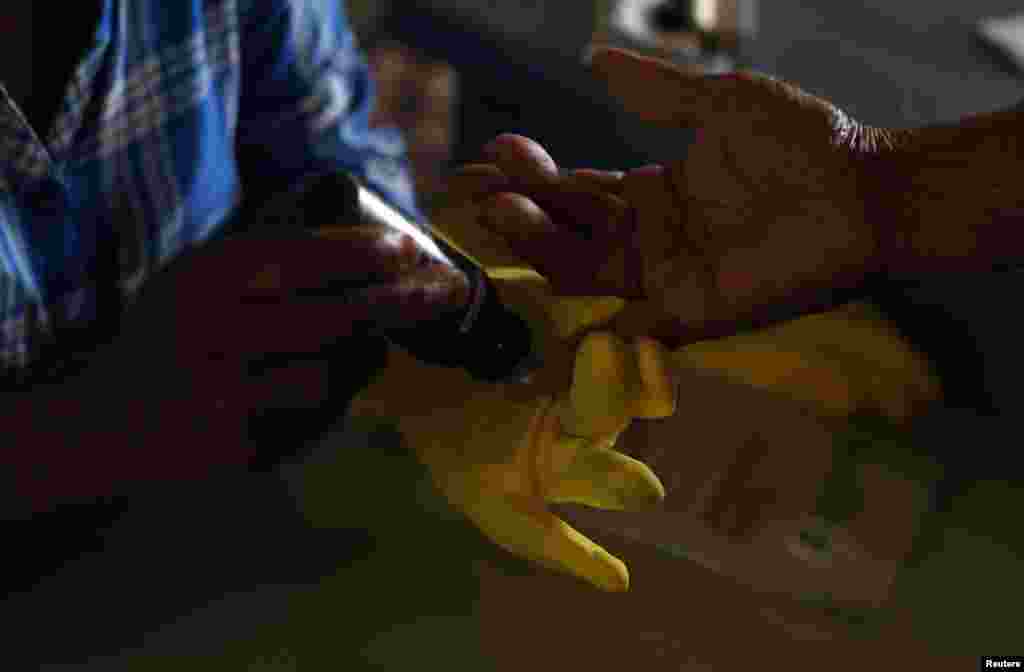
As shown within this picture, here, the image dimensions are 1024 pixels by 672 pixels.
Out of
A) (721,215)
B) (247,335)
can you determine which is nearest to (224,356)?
(247,335)

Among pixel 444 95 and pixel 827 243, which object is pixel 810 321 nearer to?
pixel 827 243

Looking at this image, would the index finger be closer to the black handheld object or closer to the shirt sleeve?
the black handheld object

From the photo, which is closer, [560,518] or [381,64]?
[560,518]

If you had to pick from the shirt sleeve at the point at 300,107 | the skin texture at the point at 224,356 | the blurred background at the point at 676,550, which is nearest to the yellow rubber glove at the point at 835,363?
the blurred background at the point at 676,550

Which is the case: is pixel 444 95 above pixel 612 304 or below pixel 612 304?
below

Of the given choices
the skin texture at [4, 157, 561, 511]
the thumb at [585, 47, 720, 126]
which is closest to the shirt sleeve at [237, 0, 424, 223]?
the skin texture at [4, 157, 561, 511]

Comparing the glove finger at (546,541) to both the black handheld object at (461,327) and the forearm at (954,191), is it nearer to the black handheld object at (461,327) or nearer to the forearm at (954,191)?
the black handheld object at (461,327)

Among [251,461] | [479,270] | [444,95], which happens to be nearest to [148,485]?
[251,461]
